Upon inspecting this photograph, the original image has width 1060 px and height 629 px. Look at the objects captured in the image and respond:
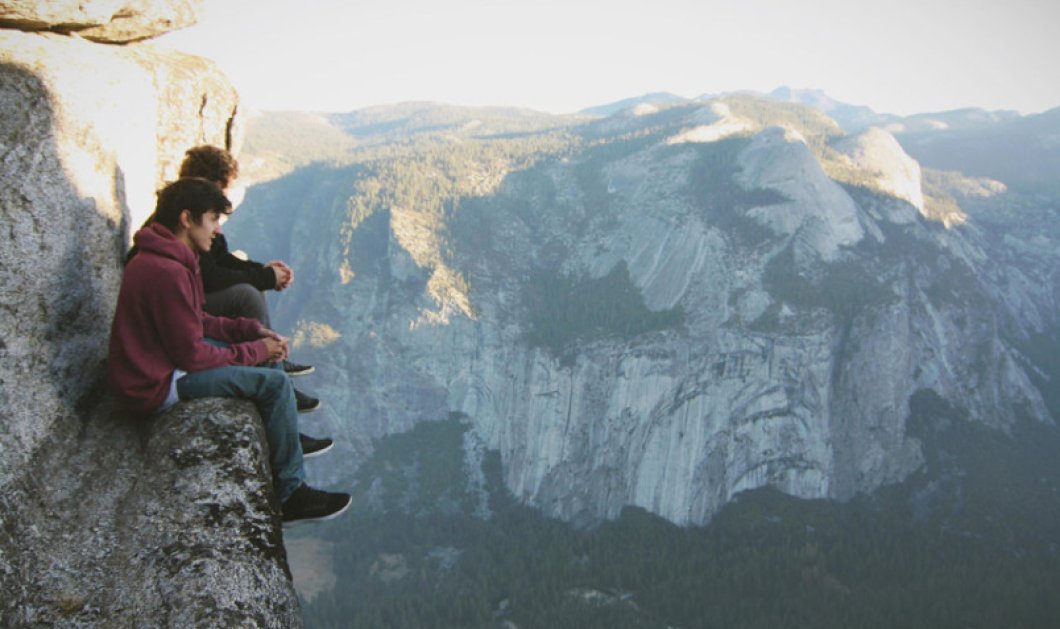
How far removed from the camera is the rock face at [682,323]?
10850 cm

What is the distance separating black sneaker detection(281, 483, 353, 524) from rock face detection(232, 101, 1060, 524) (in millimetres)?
104820

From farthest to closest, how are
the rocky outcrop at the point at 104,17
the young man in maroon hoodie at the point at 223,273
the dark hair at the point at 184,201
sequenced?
the young man in maroon hoodie at the point at 223,273 < the rocky outcrop at the point at 104,17 < the dark hair at the point at 184,201

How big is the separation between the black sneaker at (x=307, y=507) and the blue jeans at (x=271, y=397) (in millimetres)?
93

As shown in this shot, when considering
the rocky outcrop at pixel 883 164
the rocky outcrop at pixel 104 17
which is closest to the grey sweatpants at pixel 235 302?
the rocky outcrop at pixel 104 17

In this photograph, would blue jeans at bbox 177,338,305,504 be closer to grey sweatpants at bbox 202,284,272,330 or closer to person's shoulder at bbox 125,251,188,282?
person's shoulder at bbox 125,251,188,282

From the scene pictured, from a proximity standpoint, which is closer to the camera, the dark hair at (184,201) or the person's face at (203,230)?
the dark hair at (184,201)

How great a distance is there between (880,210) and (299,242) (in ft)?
446

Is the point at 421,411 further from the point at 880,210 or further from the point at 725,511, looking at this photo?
the point at 880,210

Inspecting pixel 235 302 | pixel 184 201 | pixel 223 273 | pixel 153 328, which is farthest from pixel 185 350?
pixel 223 273

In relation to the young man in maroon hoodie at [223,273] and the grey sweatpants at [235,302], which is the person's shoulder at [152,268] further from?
the grey sweatpants at [235,302]

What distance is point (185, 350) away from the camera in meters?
7.43

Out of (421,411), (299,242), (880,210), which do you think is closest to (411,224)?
(421,411)

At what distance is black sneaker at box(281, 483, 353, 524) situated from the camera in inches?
333

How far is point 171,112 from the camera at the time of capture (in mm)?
11898
